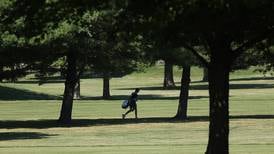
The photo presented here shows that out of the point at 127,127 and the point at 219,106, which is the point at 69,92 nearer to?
the point at 127,127

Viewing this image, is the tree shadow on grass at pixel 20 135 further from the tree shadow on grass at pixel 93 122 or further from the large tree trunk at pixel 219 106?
the large tree trunk at pixel 219 106

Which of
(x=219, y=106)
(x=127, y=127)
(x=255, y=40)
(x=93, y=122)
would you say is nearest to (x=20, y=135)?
(x=127, y=127)

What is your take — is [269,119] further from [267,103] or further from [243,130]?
[267,103]

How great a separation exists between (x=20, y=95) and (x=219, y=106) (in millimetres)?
54814

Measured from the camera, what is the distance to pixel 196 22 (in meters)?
13.2

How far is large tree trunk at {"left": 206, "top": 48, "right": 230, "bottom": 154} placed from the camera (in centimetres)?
1530

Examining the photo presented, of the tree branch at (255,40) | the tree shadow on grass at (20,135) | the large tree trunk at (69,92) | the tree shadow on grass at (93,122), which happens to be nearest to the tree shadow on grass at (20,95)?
the tree shadow on grass at (93,122)

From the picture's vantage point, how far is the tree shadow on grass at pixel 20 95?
67188 millimetres

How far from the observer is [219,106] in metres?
15.4

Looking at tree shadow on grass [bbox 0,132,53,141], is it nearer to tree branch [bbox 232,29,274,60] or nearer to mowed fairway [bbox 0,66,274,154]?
mowed fairway [bbox 0,66,274,154]

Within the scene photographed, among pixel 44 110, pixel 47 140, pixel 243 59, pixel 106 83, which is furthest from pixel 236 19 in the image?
Result: pixel 106 83

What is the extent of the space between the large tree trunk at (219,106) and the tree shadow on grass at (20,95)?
51986mm

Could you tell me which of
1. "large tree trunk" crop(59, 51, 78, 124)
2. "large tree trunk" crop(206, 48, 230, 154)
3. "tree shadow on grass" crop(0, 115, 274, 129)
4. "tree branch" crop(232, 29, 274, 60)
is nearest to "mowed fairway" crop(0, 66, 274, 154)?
"tree shadow on grass" crop(0, 115, 274, 129)

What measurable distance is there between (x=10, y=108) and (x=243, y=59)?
64.7 ft
